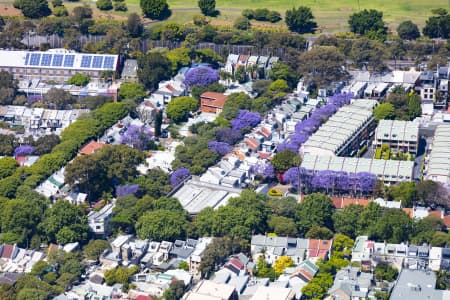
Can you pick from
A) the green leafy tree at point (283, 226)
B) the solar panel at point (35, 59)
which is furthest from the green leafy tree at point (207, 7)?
the green leafy tree at point (283, 226)

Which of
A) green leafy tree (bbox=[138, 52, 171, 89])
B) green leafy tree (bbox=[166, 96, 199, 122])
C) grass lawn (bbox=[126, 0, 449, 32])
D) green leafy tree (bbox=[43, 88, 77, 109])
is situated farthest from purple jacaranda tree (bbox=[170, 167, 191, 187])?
grass lawn (bbox=[126, 0, 449, 32])

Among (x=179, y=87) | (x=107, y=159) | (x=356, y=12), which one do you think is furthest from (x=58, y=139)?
(x=356, y=12)

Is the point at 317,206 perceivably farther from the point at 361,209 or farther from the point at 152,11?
the point at 152,11

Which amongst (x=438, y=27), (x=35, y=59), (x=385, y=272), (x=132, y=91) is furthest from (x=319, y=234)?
(x=438, y=27)

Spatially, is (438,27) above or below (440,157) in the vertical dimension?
above

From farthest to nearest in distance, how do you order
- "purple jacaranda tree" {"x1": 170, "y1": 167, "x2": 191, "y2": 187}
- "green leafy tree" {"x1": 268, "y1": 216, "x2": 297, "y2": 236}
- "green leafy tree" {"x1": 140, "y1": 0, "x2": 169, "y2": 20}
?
1. "green leafy tree" {"x1": 140, "y1": 0, "x2": 169, "y2": 20}
2. "purple jacaranda tree" {"x1": 170, "y1": 167, "x2": 191, "y2": 187}
3. "green leafy tree" {"x1": 268, "y1": 216, "x2": 297, "y2": 236}

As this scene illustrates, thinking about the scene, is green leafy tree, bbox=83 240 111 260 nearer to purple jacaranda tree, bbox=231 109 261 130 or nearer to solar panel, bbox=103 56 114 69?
purple jacaranda tree, bbox=231 109 261 130

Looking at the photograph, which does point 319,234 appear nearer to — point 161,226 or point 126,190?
point 161,226
